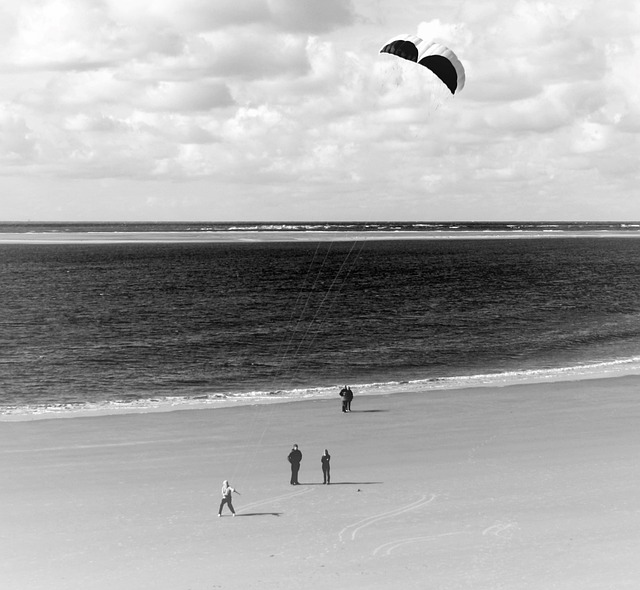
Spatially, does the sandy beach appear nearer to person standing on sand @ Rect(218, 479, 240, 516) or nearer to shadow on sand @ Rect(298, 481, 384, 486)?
shadow on sand @ Rect(298, 481, 384, 486)

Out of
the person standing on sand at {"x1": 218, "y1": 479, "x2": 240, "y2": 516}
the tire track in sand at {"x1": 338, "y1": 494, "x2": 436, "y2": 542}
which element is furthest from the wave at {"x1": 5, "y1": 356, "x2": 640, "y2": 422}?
the tire track in sand at {"x1": 338, "y1": 494, "x2": 436, "y2": 542}

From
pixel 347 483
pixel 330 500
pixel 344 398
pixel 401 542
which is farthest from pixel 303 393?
pixel 401 542

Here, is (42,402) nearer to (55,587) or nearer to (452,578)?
(55,587)

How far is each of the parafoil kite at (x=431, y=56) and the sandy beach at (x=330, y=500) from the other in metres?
11.8

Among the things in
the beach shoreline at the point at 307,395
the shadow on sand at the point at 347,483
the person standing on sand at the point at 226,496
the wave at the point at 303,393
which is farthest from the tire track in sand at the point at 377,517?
the wave at the point at 303,393

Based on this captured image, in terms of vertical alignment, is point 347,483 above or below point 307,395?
below

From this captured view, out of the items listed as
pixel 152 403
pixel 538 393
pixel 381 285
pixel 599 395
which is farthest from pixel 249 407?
pixel 381 285

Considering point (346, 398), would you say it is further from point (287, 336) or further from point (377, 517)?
point (287, 336)

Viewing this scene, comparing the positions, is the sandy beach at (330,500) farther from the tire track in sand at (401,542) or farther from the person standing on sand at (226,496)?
the person standing on sand at (226,496)

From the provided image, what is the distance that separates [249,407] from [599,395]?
47.9 ft

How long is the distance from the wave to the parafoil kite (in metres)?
14.1

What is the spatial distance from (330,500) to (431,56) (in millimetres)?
13645

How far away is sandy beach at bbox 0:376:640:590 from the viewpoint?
14344mm

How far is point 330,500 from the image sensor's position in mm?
18234
